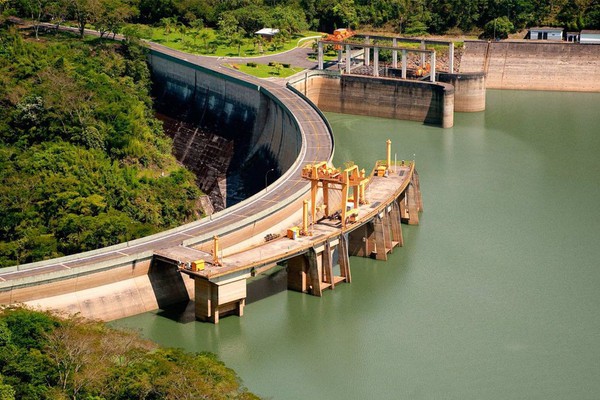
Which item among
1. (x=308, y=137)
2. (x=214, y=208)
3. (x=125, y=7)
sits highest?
(x=125, y=7)

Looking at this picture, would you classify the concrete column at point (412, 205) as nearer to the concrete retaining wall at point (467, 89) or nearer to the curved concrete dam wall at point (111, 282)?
the curved concrete dam wall at point (111, 282)

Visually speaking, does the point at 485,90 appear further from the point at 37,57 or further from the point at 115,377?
the point at 115,377

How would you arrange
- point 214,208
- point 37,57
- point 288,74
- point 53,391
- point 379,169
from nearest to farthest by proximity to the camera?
1. point 53,391
2. point 379,169
3. point 214,208
4. point 37,57
5. point 288,74

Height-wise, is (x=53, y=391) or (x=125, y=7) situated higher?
(x=125, y=7)

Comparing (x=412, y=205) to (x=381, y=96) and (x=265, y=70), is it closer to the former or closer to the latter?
A: (x=381, y=96)

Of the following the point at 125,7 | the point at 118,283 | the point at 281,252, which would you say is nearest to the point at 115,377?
the point at 118,283

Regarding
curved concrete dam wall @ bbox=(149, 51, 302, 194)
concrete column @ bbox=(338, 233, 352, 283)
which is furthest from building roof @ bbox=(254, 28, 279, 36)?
concrete column @ bbox=(338, 233, 352, 283)
